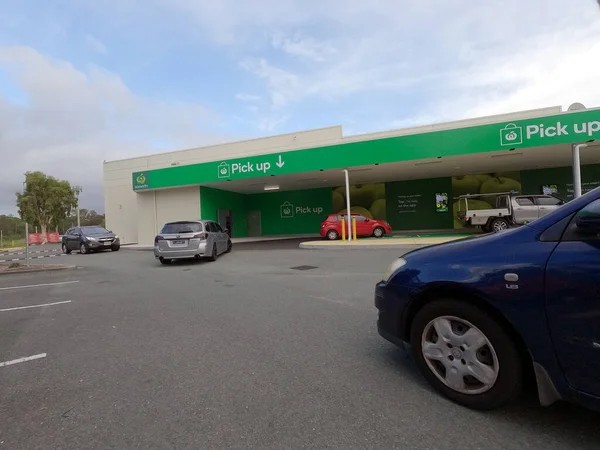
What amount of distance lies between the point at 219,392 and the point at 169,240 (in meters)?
9.80

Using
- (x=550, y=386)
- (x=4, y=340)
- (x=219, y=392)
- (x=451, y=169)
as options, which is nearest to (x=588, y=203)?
(x=550, y=386)

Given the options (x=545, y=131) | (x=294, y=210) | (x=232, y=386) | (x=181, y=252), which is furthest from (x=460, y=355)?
(x=294, y=210)

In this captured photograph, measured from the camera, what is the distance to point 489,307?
244 cm

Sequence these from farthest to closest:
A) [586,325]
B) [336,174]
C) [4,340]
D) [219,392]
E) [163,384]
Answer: [336,174] < [4,340] < [163,384] < [219,392] < [586,325]

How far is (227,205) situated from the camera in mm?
25656

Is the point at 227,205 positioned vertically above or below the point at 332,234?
above

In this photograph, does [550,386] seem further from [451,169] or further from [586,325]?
[451,169]

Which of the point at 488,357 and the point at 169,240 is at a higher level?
the point at 169,240

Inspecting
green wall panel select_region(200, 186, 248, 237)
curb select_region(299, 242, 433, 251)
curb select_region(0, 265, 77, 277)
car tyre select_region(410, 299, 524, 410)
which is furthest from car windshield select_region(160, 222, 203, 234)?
car tyre select_region(410, 299, 524, 410)

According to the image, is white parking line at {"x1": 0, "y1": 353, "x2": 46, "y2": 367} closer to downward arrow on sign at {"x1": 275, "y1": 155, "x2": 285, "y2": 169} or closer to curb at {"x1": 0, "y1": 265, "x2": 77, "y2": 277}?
curb at {"x1": 0, "y1": 265, "x2": 77, "y2": 277}

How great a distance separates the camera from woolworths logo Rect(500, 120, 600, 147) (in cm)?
1309

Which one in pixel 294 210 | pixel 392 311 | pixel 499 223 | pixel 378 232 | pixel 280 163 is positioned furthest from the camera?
pixel 294 210

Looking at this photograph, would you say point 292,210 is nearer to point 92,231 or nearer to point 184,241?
point 92,231

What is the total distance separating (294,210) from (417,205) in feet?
30.8
